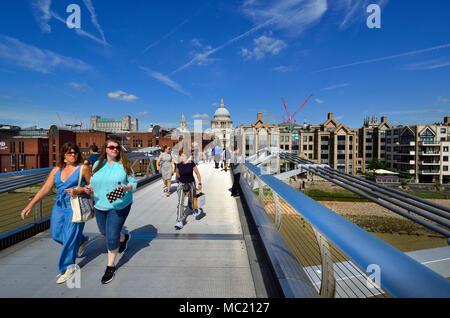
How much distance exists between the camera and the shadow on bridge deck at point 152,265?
7.93 feet

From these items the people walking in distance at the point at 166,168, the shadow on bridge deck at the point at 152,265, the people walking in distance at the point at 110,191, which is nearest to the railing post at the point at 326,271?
the shadow on bridge deck at the point at 152,265

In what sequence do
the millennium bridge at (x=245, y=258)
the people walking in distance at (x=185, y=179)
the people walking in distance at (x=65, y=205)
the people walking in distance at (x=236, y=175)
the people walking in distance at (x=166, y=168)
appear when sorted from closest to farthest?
the millennium bridge at (x=245, y=258)
the people walking in distance at (x=65, y=205)
the people walking in distance at (x=185, y=179)
the people walking in distance at (x=236, y=175)
the people walking in distance at (x=166, y=168)

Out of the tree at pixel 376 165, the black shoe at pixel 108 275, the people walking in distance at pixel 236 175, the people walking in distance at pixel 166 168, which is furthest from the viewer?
the tree at pixel 376 165

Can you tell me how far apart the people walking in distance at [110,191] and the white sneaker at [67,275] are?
40 centimetres

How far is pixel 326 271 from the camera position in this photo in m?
1.76

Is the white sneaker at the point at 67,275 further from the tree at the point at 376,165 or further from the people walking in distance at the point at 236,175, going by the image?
the tree at the point at 376,165

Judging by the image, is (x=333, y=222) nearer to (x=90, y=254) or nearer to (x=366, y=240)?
(x=366, y=240)

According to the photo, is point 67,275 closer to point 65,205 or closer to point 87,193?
point 65,205

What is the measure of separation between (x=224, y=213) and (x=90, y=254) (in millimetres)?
2814

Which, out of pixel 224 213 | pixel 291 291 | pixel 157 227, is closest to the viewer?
pixel 291 291

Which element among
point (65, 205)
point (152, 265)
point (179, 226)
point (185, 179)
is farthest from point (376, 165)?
point (65, 205)

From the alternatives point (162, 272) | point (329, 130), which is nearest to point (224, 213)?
point (162, 272)

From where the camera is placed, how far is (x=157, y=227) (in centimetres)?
444

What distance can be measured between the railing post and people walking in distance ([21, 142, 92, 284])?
2.51 m
